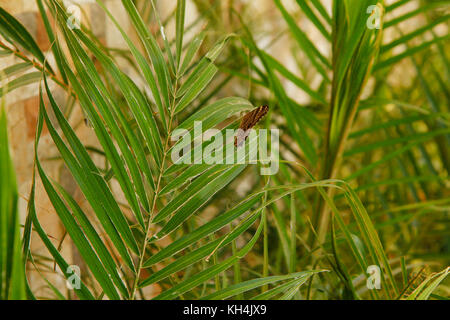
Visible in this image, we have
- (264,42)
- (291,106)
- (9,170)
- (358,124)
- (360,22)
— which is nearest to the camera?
(9,170)

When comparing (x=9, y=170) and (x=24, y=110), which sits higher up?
(x=24, y=110)

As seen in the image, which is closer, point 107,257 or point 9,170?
point 9,170
